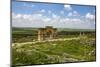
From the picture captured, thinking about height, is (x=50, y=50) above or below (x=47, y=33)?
below

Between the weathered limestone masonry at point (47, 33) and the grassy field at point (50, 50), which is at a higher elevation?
the weathered limestone masonry at point (47, 33)

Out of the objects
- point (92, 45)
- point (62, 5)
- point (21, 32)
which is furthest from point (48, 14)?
point (92, 45)

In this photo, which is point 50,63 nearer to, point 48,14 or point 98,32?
point 48,14

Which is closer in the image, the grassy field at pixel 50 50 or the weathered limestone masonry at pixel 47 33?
the grassy field at pixel 50 50
